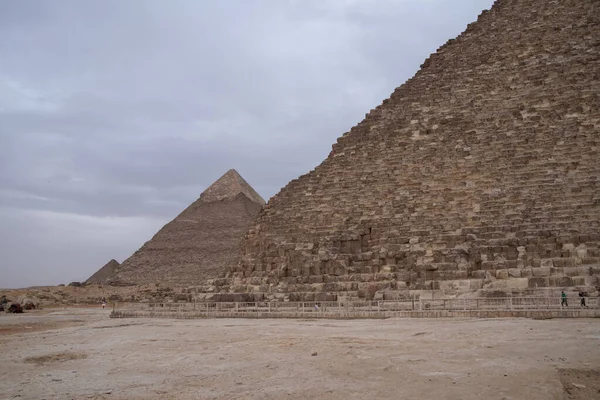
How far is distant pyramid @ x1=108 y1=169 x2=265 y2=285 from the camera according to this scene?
171ft

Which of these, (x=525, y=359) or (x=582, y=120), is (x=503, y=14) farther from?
(x=525, y=359)

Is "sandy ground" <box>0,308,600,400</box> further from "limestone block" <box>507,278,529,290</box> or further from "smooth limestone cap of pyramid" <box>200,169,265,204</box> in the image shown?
"smooth limestone cap of pyramid" <box>200,169,265,204</box>

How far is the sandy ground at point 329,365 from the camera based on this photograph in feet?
17.1

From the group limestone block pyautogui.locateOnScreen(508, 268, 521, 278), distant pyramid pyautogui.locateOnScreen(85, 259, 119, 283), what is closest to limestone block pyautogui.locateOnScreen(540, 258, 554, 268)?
limestone block pyautogui.locateOnScreen(508, 268, 521, 278)

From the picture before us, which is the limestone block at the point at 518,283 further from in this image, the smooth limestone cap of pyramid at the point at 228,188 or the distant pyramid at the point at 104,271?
the distant pyramid at the point at 104,271

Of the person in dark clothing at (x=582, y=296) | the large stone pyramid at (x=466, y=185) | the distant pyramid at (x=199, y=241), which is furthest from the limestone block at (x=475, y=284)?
the distant pyramid at (x=199, y=241)

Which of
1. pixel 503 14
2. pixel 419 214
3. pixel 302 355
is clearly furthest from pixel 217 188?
pixel 302 355

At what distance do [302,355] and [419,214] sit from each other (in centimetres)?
1115

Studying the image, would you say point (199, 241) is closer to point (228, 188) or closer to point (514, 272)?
point (228, 188)

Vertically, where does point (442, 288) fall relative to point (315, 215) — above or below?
below

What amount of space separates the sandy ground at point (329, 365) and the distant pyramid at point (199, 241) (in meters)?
41.3

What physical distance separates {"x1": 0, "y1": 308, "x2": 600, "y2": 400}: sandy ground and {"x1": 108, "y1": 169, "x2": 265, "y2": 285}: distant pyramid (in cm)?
4126

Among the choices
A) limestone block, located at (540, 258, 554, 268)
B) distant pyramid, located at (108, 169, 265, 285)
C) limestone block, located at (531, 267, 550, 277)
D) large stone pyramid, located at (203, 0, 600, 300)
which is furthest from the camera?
distant pyramid, located at (108, 169, 265, 285)

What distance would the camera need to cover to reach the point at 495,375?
18.1 ft
